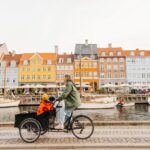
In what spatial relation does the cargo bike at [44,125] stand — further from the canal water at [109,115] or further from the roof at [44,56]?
the roof at [44,56]

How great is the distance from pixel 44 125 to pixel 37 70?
72.7 metres

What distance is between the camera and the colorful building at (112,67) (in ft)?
263

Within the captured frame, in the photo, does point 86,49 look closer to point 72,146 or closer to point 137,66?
point 137,66

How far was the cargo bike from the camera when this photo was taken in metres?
8.20

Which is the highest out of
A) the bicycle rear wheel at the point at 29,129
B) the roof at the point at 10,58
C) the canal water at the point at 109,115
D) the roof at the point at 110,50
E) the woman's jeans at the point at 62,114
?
the roof at the point at 110,50

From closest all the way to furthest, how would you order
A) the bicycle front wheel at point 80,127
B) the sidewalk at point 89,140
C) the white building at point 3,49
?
1. the sidewalk at point 89,140
2. the bicycle front wheel at point 80,127
3. the white building at point 3,49

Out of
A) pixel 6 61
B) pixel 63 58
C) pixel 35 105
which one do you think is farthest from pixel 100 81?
pixel 35 105

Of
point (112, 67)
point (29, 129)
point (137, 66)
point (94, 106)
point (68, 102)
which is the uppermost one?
point (137, 66)

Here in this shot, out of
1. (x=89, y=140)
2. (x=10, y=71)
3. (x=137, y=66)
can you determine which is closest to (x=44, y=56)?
(x=10, y=71)

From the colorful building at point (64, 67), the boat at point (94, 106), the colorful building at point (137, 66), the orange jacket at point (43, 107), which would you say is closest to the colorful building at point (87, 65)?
the colorful building at point (64, 67)

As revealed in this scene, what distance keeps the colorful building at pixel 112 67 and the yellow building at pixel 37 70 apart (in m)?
12.5

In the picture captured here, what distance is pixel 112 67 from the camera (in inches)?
3189

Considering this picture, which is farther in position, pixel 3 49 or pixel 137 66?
pixel 3 49

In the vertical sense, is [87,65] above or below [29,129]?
above
